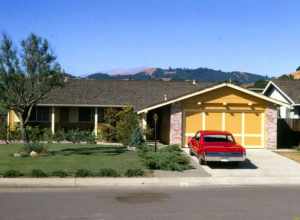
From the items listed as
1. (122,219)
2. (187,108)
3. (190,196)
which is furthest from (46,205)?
(187,108)

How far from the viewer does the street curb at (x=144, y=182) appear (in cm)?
1809

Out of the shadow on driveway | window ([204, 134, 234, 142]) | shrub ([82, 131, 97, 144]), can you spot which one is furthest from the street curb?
shrub ([82, 131, 97, 144])

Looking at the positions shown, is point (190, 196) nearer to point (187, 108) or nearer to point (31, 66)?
point (31, 66)

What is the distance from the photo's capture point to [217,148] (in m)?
23.2

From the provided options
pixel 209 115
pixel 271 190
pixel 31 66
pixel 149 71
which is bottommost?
pixel 271 190

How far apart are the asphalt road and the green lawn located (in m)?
3.96

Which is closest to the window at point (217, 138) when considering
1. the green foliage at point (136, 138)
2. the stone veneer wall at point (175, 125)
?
the stone veneer wall at point (175, 125)

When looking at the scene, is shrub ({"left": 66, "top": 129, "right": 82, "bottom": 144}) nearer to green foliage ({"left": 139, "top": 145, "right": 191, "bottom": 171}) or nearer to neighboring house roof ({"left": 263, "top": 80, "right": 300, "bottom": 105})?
green foliage ({"left": 139, "top": 145, "right": 191, "bottom": 171})

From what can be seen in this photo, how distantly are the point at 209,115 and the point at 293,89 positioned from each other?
10.2 metres

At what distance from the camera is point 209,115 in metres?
32.0

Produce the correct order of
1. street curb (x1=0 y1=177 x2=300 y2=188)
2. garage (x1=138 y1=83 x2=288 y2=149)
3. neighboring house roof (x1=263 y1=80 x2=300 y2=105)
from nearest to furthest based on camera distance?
street curb (x1=0 y1=177 x2=300 y2=188) < garage (x1=138 y1=83 x2=288 y2=149) < neighboring house roof (x1=263 y1=80 x2=300 y2=105)

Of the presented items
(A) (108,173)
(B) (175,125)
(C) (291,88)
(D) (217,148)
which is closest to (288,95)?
(C) (291,88)

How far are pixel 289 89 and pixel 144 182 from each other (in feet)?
76.2

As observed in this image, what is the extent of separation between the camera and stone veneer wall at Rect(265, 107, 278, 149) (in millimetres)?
31797
